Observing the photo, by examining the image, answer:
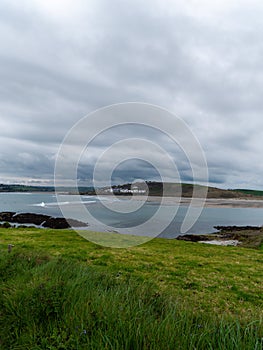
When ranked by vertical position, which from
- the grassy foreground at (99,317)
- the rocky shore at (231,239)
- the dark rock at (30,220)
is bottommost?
the dark rock at (30,220)

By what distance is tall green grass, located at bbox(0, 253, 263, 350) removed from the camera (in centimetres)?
292

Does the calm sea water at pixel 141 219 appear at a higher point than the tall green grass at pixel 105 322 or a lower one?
lower

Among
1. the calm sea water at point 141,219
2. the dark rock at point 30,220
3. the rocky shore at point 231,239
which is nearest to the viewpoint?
the rocky shore at point 231,239

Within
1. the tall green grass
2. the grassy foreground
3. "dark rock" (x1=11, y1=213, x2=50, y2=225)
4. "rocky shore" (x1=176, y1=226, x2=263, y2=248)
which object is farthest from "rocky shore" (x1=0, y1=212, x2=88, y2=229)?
the tall green grass

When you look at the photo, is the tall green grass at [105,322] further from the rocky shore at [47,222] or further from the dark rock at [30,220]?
the dark rock at [30,220]

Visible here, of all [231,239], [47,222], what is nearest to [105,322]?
[231,239]

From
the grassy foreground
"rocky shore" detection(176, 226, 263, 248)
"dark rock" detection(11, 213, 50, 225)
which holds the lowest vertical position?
"dark rock" detection(11, 213, 50, 225)

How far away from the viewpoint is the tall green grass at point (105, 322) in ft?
9.59

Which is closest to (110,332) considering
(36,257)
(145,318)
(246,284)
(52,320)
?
(145,318)

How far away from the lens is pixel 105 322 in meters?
3.25

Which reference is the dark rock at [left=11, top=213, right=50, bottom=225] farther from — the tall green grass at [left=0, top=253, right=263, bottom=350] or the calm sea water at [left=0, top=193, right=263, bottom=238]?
the tall green grass at [left=0, top=253, right=263, bottom=350]

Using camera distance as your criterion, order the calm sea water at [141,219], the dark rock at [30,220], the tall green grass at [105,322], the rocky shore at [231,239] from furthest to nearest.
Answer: the dark rock at [30,220] < the calm sea water at [141,219] < the rocky shore at [231,239] < the tall green grass at [105,322]

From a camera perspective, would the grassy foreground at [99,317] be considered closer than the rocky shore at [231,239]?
Yes

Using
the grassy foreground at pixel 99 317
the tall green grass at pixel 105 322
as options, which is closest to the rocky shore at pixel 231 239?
the grassy foreground at pixel 99 317
